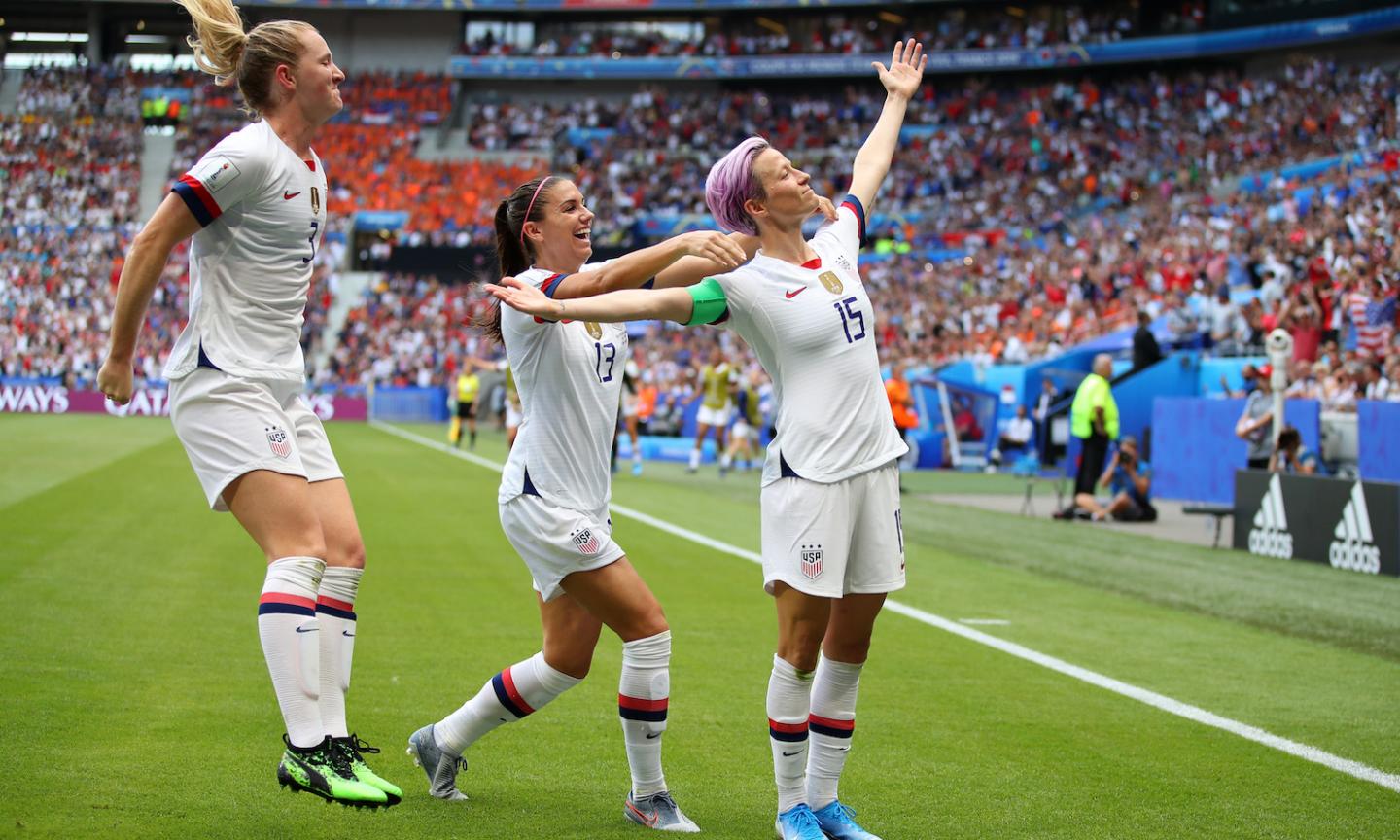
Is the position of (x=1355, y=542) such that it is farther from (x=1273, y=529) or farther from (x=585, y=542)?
(x=585, y=542)

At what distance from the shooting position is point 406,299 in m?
49.9

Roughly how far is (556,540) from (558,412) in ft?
1.50

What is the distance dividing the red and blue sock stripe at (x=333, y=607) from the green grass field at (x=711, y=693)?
69 centimetres

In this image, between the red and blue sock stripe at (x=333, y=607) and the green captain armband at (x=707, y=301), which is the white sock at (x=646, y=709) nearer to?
the red and blue sock stripe at (x=333, y=607)

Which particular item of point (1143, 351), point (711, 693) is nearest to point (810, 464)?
point (711, 693)

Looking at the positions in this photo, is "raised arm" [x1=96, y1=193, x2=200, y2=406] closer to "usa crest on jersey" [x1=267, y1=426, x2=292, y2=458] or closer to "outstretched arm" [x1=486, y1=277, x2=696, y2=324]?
"usa crest on jersey" [x1=267, y1=426, x2=292, y2=458]

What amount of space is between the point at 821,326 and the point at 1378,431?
565 inches

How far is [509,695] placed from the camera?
5020mm

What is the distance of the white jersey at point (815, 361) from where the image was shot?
4.48 meters

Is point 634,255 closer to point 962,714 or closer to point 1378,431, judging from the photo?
point 962,714

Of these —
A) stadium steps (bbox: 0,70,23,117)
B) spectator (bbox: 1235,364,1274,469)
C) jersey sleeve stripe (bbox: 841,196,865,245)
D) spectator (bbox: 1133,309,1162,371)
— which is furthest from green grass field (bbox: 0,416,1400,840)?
stadium steps (bbox: 0,70,23,117)

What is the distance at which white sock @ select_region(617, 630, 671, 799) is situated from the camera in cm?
481

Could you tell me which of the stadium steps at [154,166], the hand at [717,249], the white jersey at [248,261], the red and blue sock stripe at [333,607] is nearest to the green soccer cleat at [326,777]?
the red and blue sock stripe at [333,607]

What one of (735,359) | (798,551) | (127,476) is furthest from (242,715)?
(735,359)
